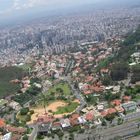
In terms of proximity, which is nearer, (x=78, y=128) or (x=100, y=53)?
(x=78, y=128)

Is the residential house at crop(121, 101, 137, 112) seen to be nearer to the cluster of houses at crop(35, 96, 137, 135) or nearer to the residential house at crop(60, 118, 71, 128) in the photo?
the cluster of houses at crop(35, 96, 137, 135)

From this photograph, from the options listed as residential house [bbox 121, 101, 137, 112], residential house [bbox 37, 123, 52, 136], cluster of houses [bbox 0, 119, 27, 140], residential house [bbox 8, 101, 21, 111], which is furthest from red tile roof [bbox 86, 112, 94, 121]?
residential house [bbox 8, 101, 21, 111]

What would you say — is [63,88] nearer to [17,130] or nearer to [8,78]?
[8,78]

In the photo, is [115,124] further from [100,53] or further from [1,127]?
[100,53]

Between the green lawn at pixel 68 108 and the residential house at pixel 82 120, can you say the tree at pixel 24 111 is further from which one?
the residential house at pixel 82 120

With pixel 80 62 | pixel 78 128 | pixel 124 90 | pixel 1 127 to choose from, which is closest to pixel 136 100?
pixel 124 90

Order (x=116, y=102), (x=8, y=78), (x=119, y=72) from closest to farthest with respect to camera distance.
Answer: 1. (x=116, y=102)
2. (x=119, y=72)
3. (x=8, y=78)

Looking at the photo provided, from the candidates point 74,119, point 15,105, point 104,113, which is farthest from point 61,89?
point 104,113

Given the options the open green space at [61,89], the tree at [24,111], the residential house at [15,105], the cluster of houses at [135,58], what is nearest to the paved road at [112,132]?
the tree at [24,111]
